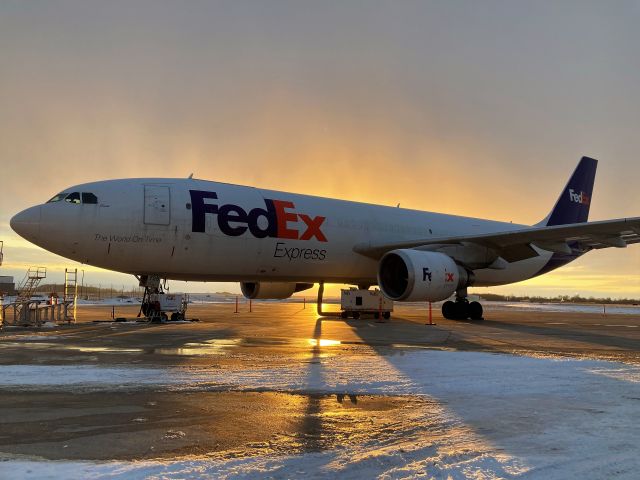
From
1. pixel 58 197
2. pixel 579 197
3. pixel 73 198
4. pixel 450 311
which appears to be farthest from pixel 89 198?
pixel 579 197

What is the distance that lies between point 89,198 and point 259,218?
470cm

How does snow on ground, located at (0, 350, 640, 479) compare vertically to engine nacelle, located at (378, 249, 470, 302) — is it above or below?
below

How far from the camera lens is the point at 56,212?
1339 cm

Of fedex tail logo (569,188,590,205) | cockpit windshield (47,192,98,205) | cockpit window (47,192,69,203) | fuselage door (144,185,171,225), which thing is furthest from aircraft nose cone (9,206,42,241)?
fedex tail logo (569,188,590,205)

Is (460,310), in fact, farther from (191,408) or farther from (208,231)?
(191,408)

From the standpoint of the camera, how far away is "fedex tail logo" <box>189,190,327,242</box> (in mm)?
14914

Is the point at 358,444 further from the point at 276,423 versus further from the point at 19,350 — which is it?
the point at 19,350

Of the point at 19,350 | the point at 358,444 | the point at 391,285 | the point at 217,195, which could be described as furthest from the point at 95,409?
the point at 391,285

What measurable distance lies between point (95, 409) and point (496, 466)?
3374 mm

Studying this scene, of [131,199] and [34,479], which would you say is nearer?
[34,479]

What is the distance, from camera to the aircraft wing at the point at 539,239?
49.4 feet

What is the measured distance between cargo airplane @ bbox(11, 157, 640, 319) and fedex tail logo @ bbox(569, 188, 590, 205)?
947 cm

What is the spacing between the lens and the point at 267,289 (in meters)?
20.0

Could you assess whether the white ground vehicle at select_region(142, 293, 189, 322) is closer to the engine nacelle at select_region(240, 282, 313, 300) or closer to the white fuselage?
the white fuselage
